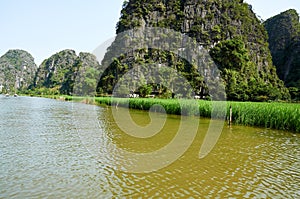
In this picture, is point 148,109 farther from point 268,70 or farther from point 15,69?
point 15,69

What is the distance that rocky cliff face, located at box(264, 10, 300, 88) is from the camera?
71569 mm

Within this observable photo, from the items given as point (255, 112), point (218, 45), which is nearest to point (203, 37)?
point (218, 45)

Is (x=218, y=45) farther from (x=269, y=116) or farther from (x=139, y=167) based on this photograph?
(x=139, y=167)

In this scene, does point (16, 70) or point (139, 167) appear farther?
point (16, 70)

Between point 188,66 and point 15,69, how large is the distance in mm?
148481

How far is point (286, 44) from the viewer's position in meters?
80.5

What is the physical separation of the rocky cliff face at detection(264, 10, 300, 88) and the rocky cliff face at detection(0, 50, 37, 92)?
13356 cm

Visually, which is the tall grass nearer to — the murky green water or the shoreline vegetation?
the shoreline vegetation

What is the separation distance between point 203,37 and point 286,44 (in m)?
31.6

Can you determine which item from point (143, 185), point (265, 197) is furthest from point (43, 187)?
point (265, 197)

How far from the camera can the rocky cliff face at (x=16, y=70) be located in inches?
6481

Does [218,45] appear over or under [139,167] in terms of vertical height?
over

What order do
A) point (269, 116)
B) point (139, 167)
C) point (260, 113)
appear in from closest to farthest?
point (139, 167) → point (269, 116) → point (260, 113)

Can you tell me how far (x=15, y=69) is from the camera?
7003 inches
